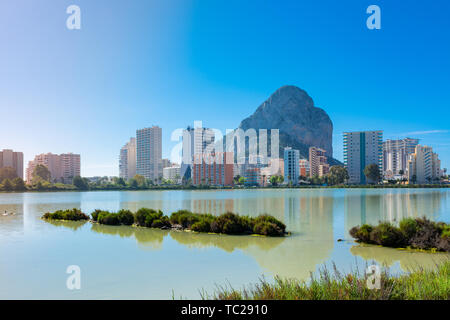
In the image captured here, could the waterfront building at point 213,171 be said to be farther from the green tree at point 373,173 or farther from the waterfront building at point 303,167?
the green tree at point 373,173

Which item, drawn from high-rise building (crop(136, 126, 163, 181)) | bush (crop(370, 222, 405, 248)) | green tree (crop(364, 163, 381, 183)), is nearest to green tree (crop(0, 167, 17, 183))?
high-rise building (crop(136, 126, 163, 181))

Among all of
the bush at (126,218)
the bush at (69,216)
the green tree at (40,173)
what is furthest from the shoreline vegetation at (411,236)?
the green tree at (40,173)

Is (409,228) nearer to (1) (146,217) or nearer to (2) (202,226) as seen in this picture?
(2) (202,226)

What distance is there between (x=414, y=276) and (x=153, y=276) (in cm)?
579

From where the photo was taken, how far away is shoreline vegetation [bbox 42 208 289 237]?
Result: 51.8 ft

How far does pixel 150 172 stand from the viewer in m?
179

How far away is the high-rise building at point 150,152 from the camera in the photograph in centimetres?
17962

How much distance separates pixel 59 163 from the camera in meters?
156

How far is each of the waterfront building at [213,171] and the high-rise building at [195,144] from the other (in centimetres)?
1253

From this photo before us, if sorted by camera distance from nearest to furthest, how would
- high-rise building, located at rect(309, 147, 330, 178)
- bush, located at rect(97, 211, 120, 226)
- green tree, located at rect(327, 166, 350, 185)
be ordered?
bush, located at rect(97, 211, 120, 226) < green tree, located at rect(327, 166, 350, 185) < high-rise building, located at rect(309, 147, 330, 178)

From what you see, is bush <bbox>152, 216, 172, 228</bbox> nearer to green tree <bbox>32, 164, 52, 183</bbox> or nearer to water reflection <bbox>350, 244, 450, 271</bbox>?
water reflection <bbox>350, 244, 450, 271</bbox>

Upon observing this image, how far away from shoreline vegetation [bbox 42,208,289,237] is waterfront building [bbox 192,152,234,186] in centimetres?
11958
